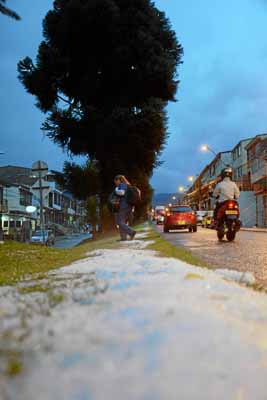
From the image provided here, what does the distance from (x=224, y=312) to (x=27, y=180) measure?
7979cm

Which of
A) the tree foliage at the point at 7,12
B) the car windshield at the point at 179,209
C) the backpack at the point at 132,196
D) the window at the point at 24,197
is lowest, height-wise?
the backpack at the point at 132,196

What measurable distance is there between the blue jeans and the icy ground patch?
Result: 8.06 meters

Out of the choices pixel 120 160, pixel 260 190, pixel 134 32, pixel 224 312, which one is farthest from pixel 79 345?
pixel 260 190

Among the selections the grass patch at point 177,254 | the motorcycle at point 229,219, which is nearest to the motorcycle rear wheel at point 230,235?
the motorcycle at point 229,219

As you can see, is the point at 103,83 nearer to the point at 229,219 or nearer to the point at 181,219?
the point at 181,219

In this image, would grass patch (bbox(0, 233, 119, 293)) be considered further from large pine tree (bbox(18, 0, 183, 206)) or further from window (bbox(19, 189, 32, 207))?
window (bbox(19, 189, 32, 207))

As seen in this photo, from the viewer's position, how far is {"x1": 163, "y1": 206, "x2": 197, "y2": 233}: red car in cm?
2444

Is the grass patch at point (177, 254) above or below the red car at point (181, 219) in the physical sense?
below

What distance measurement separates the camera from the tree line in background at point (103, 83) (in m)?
21.3

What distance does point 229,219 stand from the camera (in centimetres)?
1131

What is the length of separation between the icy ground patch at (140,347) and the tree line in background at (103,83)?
19.0 m

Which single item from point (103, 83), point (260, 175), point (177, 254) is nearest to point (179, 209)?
point (103, 83)

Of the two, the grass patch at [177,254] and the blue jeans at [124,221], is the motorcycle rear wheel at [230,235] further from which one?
the grass patch at [177,254]

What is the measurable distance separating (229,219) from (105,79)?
43.8ft
